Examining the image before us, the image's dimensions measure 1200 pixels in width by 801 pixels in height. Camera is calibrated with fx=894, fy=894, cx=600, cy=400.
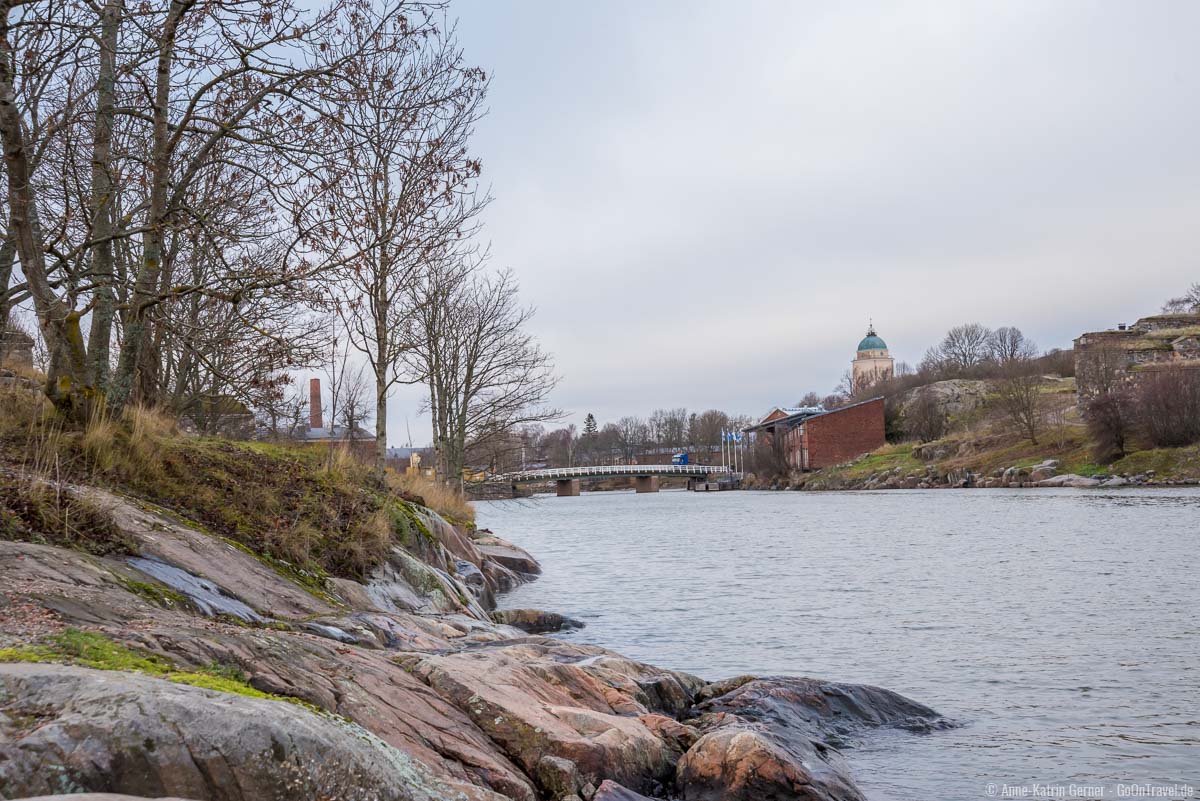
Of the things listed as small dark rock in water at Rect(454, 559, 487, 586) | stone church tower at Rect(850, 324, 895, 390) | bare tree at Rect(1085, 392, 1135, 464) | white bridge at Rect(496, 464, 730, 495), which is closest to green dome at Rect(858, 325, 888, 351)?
stone church tower at Rect(850, 324, 895, 390)

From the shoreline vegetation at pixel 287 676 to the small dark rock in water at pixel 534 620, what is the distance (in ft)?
4.88

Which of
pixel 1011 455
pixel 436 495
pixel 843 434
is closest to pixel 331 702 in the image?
pixel 436 495

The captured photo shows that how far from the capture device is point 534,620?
13258mm

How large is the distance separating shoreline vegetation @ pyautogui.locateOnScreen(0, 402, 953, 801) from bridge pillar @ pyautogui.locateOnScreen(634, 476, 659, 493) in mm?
107207

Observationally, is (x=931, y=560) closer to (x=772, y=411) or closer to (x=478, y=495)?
(x=478, y=495)

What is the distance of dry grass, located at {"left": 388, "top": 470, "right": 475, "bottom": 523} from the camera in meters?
18.6

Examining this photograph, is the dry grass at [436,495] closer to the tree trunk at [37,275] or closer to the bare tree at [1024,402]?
the tree trunk at [37,275]

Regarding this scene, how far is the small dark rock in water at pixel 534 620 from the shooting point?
13070 millimetres

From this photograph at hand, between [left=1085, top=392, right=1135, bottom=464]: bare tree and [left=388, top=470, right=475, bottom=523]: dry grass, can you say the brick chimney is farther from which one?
[left=1085, top=392, right=1135, bottom=464]: bare tree

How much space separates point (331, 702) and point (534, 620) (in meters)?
8.89

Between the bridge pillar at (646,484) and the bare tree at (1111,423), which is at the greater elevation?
the bare tree at (1111,423)

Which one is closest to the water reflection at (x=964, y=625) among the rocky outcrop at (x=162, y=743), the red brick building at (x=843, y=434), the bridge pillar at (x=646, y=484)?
the rocky outcrop at (x=162, y=743)

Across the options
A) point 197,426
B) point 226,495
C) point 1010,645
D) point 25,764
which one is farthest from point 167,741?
point 197,426

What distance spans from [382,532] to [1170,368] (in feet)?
188
